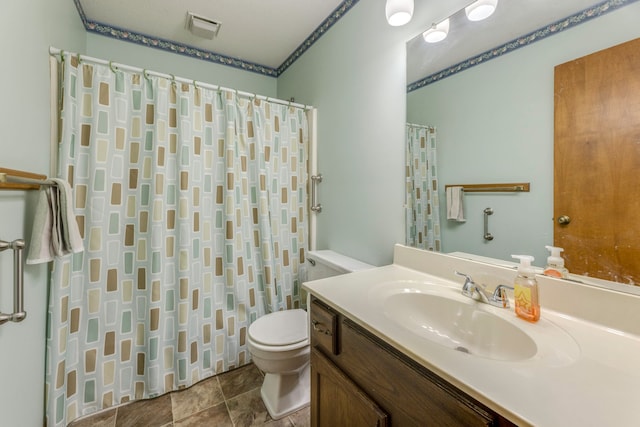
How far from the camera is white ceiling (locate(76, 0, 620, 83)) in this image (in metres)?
0.91

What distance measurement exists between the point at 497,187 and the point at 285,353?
121 centimetres

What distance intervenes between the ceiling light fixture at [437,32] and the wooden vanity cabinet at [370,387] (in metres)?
1.24

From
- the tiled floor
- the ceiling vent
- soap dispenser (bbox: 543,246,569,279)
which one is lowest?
the tiled floor

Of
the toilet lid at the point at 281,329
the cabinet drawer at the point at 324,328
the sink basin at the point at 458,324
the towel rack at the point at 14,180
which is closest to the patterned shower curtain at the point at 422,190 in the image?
the sink basin at the point at 458,324

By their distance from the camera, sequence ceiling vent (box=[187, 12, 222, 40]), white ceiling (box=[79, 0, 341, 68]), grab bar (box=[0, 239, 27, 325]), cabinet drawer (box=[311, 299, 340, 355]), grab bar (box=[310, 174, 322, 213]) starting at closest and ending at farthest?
grab bar (box=[0, 239, 27, 325])
cabinet drawer (box=[311, 299, 340, 355])
white ceiling (box=[79, 0, 341, 68])
ceiling vent (box=[187, 12, 222, 40])
grab bar (box=[310, 174, 322, 213])

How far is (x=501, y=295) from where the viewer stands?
0.85 meters


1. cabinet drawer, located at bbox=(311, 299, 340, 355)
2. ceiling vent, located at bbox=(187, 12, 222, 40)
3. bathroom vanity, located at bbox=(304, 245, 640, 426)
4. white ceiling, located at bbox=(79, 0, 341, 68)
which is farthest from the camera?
ceiling vent, located at bbox=(187, 12, 222, 40)

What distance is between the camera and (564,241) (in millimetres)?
805

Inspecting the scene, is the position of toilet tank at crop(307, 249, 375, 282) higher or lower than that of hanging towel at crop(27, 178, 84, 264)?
lower

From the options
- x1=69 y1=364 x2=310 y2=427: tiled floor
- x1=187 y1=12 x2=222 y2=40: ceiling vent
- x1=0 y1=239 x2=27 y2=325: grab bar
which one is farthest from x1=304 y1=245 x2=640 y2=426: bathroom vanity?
x1=187 y1=12 x2=222 y2=40: ceiling vent

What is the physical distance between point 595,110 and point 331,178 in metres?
1.29

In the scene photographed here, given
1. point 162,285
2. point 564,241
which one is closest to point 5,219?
point 162,285

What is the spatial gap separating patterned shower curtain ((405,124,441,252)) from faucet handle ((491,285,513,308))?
315mm

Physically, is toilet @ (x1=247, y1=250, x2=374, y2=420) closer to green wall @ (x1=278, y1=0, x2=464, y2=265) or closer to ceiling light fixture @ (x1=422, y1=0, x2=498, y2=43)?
green wall @ (x1=278, y1=0, x2=464, y2=265)
